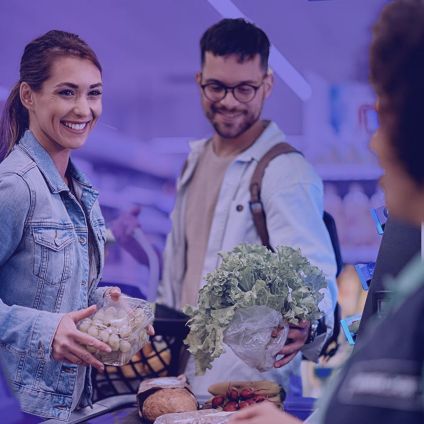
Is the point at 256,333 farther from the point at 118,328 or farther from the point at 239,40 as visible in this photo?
the point at 239,40

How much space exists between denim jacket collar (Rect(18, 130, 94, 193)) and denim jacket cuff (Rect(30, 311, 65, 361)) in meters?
0.47

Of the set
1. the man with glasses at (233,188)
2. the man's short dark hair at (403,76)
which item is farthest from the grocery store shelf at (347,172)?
the man's short dark hair at (403,76)

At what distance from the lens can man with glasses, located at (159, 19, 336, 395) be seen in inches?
118

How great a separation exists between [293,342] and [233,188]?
910 mm

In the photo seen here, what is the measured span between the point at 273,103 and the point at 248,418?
232cm

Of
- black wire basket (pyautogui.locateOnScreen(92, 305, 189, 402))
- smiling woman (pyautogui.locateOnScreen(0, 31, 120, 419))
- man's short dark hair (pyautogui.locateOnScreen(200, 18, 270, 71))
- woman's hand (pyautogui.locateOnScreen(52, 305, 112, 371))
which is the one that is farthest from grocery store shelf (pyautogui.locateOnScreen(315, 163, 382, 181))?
woman's hand (pyautogui.locateOnScreen(52, 305, 112, 371))

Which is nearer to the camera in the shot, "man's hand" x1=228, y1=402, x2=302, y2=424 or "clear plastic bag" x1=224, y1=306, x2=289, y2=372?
"man's hand" x1=228, y1=402, x2=302, y2=424

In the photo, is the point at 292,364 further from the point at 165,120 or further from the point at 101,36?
the point at 101,36

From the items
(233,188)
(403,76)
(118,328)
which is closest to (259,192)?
(233,188)

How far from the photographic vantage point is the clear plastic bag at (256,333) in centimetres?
217

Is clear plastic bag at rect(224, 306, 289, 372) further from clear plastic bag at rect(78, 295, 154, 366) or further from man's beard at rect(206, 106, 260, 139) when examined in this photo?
man's beard at rect(206, 106, 260, 139)

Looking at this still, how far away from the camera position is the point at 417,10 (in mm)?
963

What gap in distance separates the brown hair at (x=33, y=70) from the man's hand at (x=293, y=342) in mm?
1084

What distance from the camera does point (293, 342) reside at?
2406 millimetres
